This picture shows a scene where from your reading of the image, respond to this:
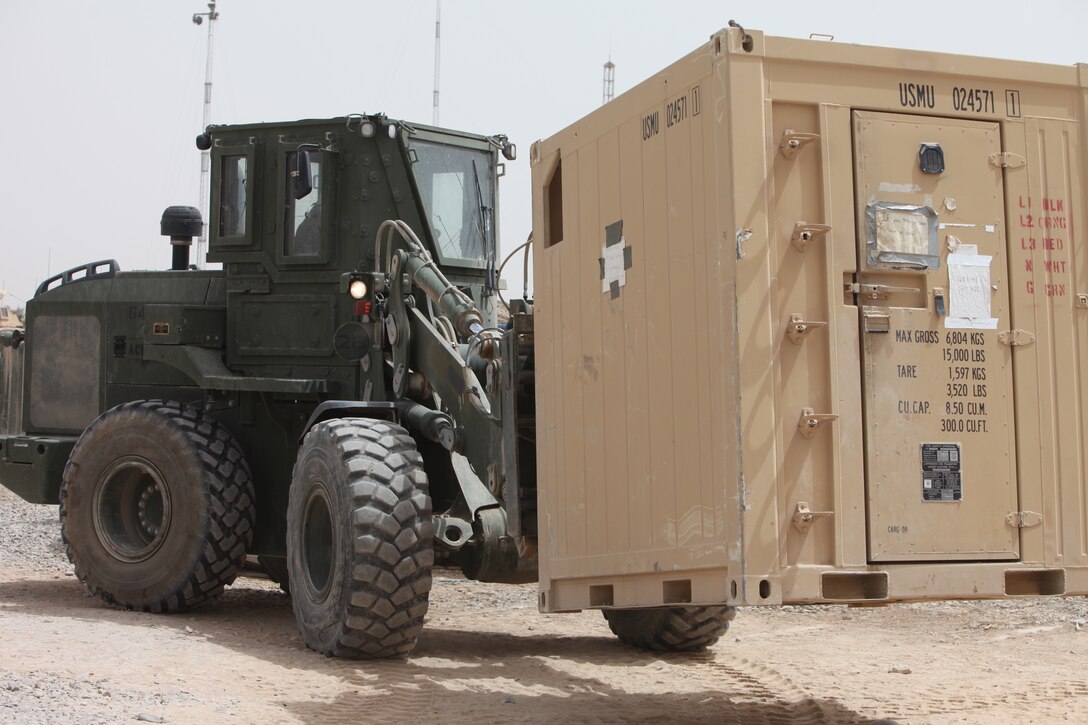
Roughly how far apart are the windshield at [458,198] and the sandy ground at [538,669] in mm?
2795

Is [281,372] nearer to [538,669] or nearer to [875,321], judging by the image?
[538,669]

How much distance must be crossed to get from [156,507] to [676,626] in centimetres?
399

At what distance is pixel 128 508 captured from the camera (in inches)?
424

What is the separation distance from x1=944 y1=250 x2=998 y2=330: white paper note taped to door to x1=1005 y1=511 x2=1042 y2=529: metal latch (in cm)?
82

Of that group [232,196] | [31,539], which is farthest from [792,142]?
[31,539]

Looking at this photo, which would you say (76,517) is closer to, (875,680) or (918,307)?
(875,680)

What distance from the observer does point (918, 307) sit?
20.5 ft

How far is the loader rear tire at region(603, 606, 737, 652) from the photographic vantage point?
9391mm

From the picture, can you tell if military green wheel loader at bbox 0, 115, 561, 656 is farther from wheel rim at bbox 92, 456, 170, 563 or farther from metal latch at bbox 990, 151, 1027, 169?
metal latch at bbox 990, 151, 1027, 169

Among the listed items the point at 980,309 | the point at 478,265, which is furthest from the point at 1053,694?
the point at 478,265

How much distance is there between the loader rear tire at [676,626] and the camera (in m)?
9.39

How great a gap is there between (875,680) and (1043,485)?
2.48 m

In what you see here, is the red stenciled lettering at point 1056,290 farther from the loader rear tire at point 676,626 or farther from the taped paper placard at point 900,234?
the loader rear tire at point 676,626

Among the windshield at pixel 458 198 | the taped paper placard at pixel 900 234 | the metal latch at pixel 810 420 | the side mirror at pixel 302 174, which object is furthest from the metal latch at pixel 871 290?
the side mirror at pixel 302 174
